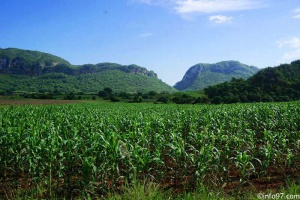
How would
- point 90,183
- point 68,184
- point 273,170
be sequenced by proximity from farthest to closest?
point 273,170, point 68,184, point 90,183

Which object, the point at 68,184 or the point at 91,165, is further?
the point at 68,184

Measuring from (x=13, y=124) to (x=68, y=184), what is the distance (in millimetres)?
7644

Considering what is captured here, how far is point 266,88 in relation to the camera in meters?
90.2

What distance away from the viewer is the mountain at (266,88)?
3250 inches

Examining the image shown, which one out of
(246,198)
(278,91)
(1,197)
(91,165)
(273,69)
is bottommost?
(1,197)

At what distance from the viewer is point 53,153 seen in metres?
6.98

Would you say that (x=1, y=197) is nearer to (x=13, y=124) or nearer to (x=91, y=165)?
(x=91, y=165)

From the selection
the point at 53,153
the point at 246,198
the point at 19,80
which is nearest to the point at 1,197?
the point at 53,153

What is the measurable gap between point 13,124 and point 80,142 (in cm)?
682

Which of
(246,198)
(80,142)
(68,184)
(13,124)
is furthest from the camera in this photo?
(13,124)

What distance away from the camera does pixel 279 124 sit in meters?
13.4

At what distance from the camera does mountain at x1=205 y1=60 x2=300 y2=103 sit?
82562 mm

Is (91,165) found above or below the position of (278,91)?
below

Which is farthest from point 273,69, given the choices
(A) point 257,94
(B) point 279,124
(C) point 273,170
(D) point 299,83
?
(C) point 273,170
